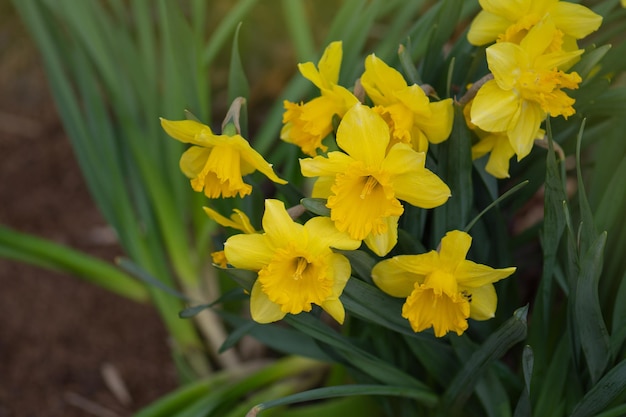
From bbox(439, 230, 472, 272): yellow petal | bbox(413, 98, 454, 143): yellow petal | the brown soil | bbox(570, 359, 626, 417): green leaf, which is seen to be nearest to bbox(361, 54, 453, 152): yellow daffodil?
bbox(413, 98, 454, 143): yellow petal

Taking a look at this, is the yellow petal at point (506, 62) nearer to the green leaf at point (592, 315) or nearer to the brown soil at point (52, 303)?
the green leaf at point (592, 315)

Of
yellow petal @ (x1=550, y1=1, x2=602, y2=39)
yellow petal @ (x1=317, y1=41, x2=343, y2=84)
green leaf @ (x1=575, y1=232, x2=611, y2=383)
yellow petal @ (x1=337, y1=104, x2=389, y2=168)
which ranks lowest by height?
green leaf @ (x1=575, y1=232, x2=611, y2=383)

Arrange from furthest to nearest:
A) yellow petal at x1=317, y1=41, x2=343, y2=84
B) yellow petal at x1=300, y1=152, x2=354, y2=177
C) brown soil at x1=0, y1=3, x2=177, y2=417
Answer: brown soil at x1=0, y1=3, x2=177, y2=417, yellow petal at x1=317, y1=41, x2=343, y2=84, yellow petal at x1=300, y1=152, x2=354, y2=177

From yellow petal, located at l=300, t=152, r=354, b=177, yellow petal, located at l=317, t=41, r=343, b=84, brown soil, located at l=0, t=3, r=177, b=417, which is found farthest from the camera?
brown soil, located at l=0, t=3, r=177, b=417

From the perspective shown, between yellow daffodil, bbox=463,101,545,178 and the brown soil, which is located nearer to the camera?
yellow daffodil, bbox=463,101,545,178

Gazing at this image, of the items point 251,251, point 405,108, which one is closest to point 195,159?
point 251,251

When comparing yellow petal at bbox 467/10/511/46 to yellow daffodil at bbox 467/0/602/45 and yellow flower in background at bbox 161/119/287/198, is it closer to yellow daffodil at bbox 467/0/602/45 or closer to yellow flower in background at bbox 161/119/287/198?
yellow daffodil at bbox 467/0/602/45

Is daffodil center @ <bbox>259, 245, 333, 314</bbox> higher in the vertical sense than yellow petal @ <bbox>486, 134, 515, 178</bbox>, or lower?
lower
